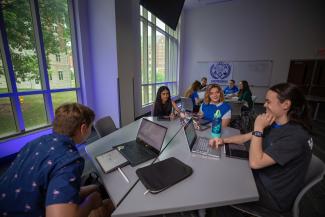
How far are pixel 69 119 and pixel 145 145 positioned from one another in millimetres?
682

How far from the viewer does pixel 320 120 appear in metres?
4.76

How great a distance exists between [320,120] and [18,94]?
7.89 meters

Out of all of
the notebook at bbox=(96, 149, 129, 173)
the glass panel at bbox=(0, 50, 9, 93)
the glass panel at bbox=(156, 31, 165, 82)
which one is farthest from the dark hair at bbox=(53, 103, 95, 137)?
the glass panel at bbox=(156, 31, 165, 82)

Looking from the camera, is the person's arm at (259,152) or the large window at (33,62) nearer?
the person's arm at (259,152)

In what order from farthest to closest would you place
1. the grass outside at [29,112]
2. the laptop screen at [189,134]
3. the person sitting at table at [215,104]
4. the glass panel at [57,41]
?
the glass panel at [57,41]
the grass outside at [29,112]
the person sitting at table at [215,104]
the laptop screen at [189,134]

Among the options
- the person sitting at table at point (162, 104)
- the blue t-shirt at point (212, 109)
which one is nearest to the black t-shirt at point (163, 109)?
the person sitting at table at point (162, 104)

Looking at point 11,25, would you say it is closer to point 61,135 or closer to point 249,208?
point 61,135

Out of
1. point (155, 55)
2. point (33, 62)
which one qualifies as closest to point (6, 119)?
point (33, 62)

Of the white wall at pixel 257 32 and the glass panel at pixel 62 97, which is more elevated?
the white wall at pixel 257 32

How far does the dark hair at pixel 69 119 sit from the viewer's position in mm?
895

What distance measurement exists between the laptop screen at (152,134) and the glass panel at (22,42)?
2626mm

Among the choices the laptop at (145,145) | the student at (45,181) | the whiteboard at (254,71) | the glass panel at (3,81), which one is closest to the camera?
the student at (45,181)

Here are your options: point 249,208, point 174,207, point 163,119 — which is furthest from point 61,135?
point 163,119

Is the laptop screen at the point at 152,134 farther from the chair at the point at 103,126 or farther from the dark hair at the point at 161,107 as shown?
the dark hair at the point at 161,107
